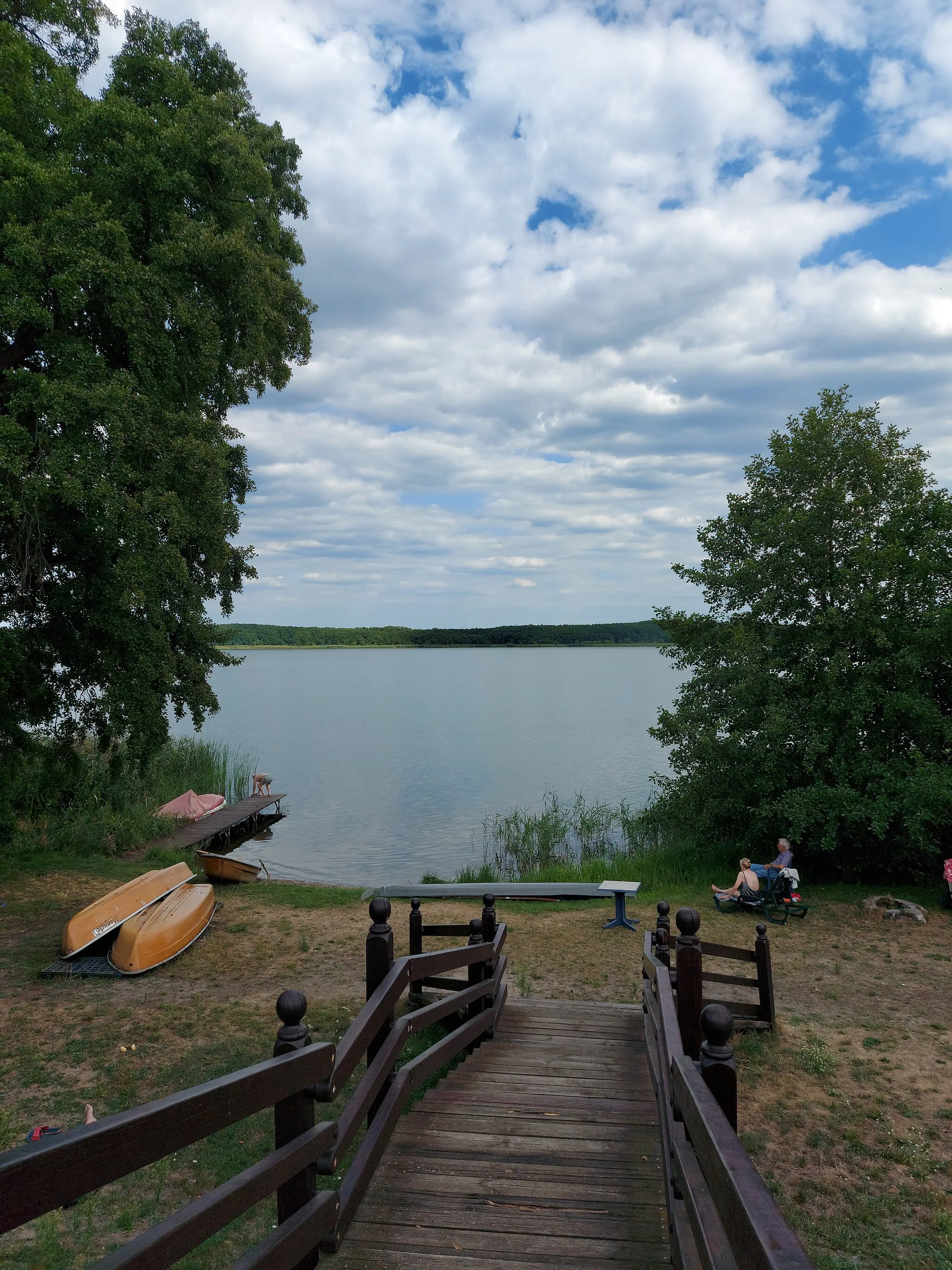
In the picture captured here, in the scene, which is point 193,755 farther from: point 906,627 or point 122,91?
point 906,627

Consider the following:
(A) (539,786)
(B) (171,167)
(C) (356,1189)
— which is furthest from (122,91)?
(A) (539,786)

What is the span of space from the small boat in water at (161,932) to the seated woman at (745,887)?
26.5ft

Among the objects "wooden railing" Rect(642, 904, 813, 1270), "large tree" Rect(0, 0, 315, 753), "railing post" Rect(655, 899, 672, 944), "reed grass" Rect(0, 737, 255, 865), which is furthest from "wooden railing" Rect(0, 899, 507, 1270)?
"reed grass" Rect(0, 737, 255, 865)

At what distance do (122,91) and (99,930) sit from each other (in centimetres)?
1247

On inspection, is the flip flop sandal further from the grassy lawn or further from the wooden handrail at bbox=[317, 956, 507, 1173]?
the wooden handrail at bbox=[317, 956, 507, 1173]

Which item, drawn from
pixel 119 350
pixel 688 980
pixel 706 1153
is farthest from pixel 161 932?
pixel 706 1153

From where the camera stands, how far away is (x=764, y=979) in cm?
776

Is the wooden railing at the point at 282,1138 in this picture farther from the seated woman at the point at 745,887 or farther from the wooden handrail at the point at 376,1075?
the seated woman at the point at 745,887

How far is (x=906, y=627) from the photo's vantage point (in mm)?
13812

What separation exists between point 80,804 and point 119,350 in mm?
10662

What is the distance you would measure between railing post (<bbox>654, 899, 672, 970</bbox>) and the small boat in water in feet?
20.1

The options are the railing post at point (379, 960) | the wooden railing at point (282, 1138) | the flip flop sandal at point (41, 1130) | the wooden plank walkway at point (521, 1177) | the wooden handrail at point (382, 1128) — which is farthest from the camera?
the flip flop sandal at point (41, 1130)

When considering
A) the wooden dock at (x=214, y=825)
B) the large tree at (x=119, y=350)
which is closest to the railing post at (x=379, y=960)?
the large tree at (x=119, y=350)

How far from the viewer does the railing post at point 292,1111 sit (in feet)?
9.59
